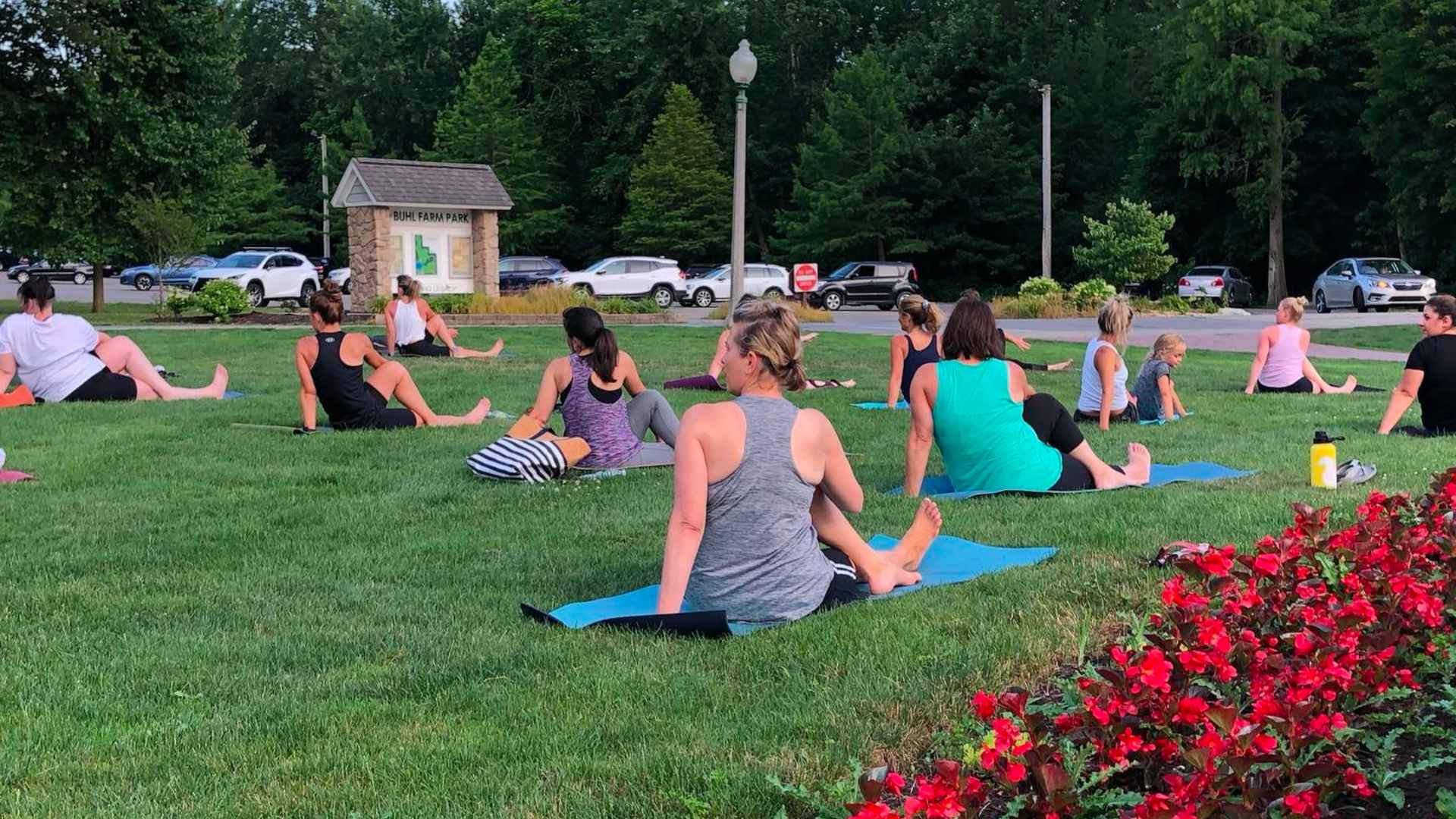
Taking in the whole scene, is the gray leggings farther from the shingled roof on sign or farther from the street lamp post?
the shingled roof on sign

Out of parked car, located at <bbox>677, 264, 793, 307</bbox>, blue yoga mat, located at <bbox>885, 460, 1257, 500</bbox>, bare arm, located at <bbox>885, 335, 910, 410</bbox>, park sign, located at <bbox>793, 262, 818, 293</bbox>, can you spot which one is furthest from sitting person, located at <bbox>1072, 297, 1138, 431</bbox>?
parked car, located at <bbox>677, 264, 793, 307</bbox>

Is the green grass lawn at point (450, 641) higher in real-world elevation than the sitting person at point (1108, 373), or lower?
lower

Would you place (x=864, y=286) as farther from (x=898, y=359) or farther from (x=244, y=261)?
(x=898, y=359)

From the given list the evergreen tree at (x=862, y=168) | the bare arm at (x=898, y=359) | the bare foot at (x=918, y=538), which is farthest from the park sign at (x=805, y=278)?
the bare foot at (x=918, y=538)

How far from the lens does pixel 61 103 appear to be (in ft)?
104

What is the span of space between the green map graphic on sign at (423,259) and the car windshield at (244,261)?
12.4 meters

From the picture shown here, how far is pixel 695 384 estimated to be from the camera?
14.7m

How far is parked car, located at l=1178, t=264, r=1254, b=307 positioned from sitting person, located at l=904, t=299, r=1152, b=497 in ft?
105

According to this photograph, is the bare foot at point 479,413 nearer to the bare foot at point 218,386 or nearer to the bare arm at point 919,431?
the bare foot at point 218,386

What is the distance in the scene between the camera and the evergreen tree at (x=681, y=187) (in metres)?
55.1

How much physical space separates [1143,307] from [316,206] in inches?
1905

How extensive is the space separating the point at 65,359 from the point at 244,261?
104ft

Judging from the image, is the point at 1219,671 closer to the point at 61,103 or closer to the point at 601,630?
the point at 601,630

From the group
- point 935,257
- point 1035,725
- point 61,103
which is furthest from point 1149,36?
point 1035,725
